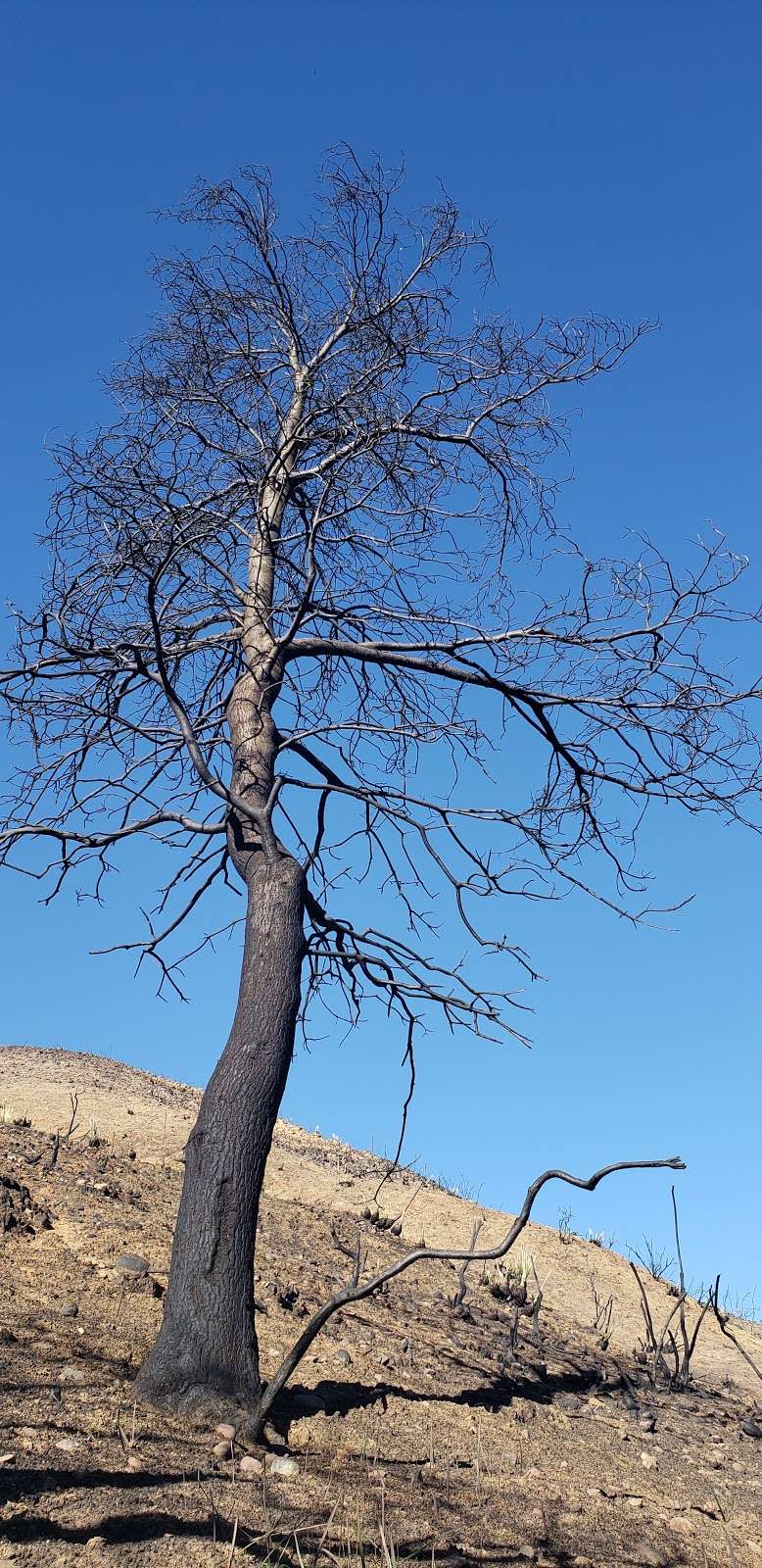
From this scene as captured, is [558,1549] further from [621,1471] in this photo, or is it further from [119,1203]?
[119,1203]

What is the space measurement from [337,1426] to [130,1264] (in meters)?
1.77

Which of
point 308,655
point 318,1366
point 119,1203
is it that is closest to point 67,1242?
point 119,1203

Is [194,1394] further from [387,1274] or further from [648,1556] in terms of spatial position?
[648,1556]

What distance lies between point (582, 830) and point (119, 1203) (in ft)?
12.4

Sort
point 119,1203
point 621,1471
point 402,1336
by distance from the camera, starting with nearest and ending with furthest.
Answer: point 621,1471 < point 402,1336 < point 119,1203

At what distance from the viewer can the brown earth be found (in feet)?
13.8

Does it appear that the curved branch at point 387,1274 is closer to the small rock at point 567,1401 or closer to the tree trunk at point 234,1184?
the tree trunk at point 234,1184

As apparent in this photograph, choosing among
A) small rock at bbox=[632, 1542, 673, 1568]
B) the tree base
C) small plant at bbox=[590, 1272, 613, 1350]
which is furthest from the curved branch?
small plant at bbox=[590, 1272, 613, 1350]

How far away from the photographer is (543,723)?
7777mm

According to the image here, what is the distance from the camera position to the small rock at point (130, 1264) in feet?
22.6

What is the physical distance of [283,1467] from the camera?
16.0ft

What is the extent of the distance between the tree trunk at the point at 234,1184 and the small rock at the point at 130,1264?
132 centimetres

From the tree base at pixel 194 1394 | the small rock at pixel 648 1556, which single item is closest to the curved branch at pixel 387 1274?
the tree base at pixel 194 1394

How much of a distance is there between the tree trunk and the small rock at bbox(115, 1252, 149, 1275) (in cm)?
132
